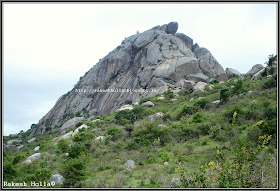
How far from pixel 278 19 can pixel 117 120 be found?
68.3 ft

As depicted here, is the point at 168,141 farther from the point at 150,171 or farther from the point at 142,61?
the point at 142,61

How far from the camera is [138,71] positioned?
2079 inches

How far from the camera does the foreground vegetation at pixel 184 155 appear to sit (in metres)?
5.07

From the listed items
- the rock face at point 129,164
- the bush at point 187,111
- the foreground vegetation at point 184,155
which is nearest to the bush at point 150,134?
the foreground vegetation at point 184,155

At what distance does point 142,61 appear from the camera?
54.5m

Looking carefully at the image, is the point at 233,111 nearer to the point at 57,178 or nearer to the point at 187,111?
the point at 187,111

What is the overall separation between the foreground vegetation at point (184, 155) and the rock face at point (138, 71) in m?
23.6

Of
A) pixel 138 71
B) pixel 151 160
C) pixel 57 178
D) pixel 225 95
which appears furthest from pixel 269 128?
pixel 138 71

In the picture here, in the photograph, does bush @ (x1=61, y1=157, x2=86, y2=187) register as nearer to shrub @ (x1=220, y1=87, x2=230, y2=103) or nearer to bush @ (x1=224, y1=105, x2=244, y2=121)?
bush @ (x1=224, y1=105, x2=244, y2=121)

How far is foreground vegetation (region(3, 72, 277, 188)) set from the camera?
5.07 meters

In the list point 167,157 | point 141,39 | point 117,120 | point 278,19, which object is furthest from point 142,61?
point 278,19

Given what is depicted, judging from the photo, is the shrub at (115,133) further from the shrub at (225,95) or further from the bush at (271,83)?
the bush at (271,83)

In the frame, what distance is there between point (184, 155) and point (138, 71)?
42758mm

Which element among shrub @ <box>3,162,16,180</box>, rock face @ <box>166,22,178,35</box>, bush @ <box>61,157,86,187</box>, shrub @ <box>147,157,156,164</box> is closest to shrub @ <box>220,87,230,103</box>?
shrub @ <box>147,157,156,164</box>
